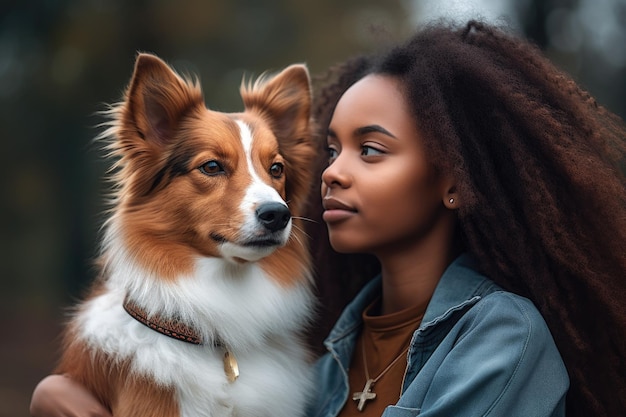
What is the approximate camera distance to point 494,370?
101 inches

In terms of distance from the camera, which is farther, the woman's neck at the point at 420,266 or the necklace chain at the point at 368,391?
the woman's neck at the point at 420,266

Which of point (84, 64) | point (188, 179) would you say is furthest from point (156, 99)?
point (84, 64)

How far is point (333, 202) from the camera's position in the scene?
323 cm

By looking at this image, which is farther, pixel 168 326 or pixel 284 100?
pixel 284 100

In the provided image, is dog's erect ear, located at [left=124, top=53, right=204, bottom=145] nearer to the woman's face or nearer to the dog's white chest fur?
the dog's white chest fur

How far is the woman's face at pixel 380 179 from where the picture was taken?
3.11 meters

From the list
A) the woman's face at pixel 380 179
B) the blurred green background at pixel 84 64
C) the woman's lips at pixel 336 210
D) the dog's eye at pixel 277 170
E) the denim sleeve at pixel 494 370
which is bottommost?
the blurred green background at pixel 84 64

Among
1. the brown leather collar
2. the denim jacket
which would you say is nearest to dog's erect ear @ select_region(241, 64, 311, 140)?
the brown leather collar

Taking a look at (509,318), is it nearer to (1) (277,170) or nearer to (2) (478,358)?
(2) (478,358)

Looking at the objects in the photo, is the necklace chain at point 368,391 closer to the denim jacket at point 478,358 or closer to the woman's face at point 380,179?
the denim jacket at point 478,358

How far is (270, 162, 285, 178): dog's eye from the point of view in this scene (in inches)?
145

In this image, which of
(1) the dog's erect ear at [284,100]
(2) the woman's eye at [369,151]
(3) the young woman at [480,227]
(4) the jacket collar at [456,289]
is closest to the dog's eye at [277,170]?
(1) the dog's erect ear at [284,100]

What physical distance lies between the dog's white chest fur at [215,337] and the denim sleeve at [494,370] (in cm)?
73

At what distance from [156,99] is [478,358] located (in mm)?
1925
